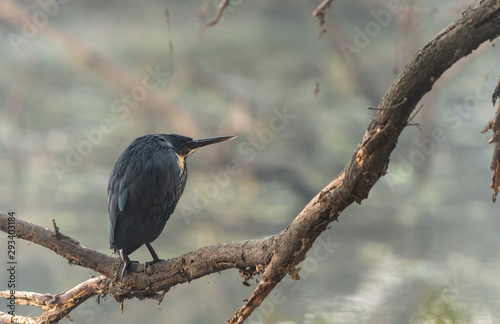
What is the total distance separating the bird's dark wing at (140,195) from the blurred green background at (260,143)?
270 cm

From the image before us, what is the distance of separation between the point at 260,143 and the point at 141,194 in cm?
292

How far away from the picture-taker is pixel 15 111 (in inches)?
189

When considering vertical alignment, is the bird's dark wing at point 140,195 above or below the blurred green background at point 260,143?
below

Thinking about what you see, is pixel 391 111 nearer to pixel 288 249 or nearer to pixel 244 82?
pixel 288 249

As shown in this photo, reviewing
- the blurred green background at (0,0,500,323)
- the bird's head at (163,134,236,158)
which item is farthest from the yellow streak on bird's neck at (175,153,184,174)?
the blurred green background at (0,0,500,323)

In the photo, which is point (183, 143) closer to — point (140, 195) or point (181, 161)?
point (181, 161)

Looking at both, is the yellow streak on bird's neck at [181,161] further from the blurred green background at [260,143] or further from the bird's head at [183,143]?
the blurred green background at [260,143]

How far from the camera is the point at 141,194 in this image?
6.31 feet

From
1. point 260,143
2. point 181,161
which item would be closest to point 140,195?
point 181,161

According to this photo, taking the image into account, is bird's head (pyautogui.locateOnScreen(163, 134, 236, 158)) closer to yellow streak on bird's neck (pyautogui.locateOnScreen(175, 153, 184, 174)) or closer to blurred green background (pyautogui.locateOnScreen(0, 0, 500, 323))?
yellow streak on bird's neck (pyautogui.locateOnScreen(175, 153, 184, 174))

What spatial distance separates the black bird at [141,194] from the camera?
188cm

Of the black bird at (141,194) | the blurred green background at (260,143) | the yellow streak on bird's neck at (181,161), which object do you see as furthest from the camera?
the blurred green background at (260,143)

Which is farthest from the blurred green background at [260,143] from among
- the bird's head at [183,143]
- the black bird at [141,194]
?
the black bird at [141,194]

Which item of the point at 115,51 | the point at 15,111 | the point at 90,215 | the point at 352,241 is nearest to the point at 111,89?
the point at 115,51
